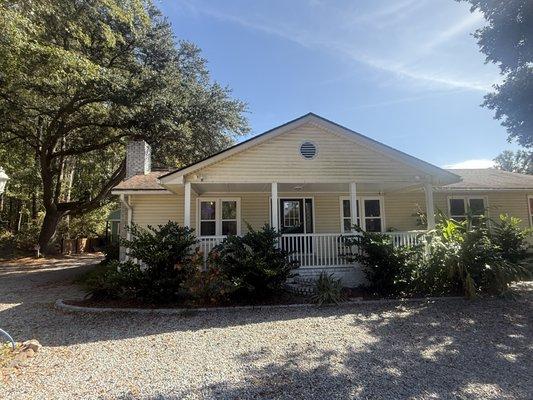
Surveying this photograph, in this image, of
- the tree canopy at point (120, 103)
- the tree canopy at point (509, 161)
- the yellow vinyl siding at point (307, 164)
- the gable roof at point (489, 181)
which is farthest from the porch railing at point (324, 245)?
the tree canopy at point (509, 161)

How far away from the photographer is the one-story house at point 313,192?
10.4 meters

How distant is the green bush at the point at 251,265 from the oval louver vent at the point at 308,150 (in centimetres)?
289

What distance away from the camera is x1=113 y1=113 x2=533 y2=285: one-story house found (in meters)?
10.4

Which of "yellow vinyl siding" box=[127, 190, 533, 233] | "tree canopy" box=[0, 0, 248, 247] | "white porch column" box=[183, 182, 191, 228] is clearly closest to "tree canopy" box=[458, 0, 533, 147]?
"yellow vinyl siding" box=[127, 190, 533, 233]

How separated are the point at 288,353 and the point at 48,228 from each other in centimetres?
2208

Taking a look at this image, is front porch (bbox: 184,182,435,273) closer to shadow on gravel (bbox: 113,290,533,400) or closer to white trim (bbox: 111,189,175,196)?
white trim (bbox: 111,189,175,196)

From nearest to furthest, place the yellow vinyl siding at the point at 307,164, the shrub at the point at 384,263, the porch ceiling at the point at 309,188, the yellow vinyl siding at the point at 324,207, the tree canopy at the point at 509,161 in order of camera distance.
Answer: the shrub at the point at 384,263 → the yellow vinyl siding at the point at 307,164 → the porch ceiling at the point at 309,188 → the yellow vinyl siding at the point at 324,207 → the tree canopy at the point at 509,161

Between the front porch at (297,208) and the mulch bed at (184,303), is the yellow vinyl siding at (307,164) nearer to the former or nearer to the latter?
the front porch at (297,208)

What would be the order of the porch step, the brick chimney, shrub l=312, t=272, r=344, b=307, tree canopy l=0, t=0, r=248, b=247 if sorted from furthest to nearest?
tree canopy l=0, t=0, r=248, b=247, the brick chimney, the porch step, shrub l=312, t=272, r=344, b=307

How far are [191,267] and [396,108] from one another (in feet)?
40.4

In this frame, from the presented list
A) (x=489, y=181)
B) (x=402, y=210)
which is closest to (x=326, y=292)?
(x=402, y=210)

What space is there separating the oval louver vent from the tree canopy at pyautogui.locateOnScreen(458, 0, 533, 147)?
5.56m

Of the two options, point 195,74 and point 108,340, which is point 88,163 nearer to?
point 195,74

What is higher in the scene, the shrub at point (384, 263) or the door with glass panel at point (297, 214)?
the door with glass panel at point (297, 214)
